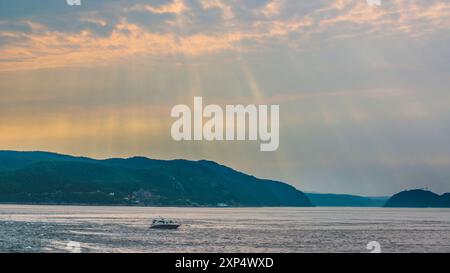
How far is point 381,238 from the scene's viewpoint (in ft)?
493

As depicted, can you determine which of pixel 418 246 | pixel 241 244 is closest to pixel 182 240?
pixel 241 244

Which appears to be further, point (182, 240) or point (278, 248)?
point (182, 240)

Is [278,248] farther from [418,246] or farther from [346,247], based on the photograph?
[418,246]
